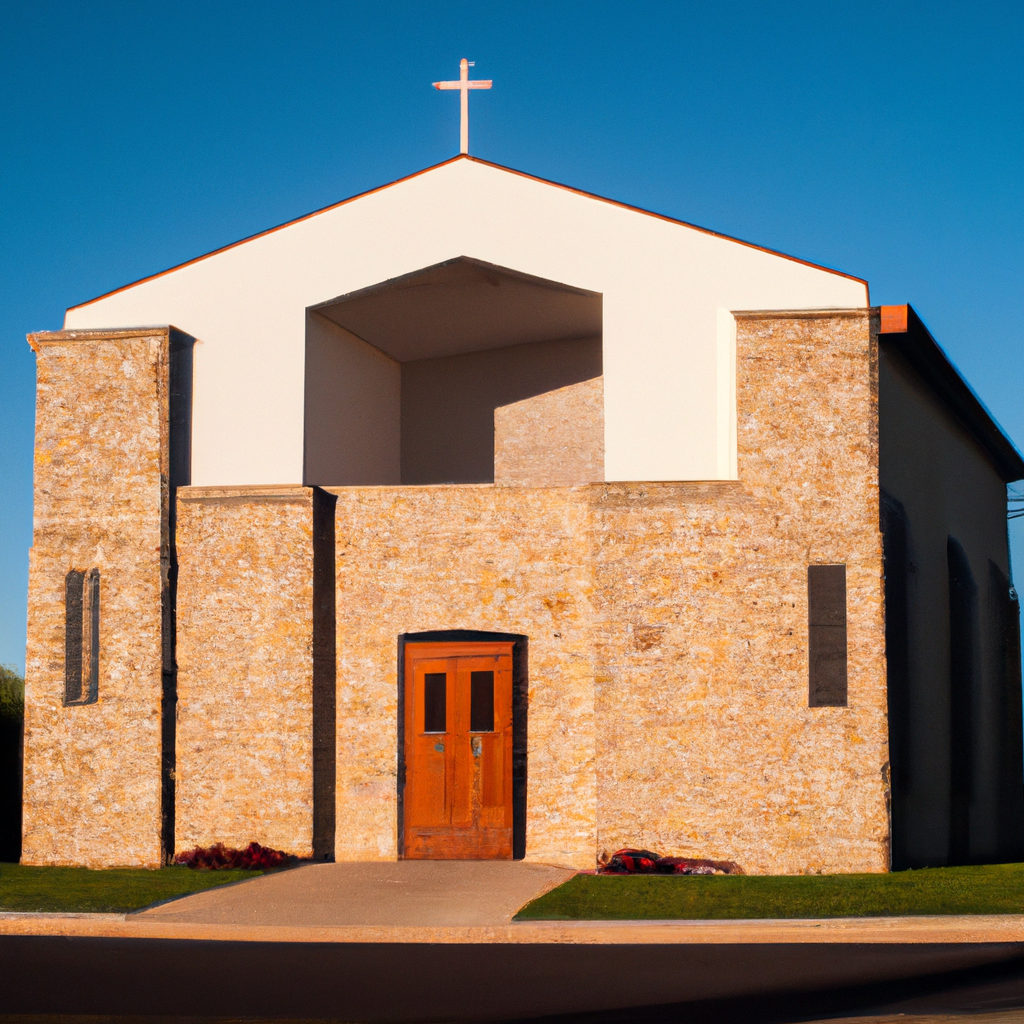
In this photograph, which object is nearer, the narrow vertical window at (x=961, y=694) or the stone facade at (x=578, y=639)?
the stone facade at (x=578, y=639)

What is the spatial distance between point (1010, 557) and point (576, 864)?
13.6 m

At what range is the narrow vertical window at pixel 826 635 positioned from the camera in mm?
13008

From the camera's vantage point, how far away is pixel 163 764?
13734 millimetres

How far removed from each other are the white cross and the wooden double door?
576 cm

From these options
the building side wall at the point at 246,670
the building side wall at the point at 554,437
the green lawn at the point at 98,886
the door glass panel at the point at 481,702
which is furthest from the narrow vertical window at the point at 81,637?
the building side wall at the point at 554,437

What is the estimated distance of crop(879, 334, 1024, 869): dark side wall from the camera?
15016 millimetres

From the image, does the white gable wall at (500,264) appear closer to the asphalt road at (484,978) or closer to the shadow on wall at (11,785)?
the shadow on wall at (11,785)

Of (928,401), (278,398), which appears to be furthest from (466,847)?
(928,401)

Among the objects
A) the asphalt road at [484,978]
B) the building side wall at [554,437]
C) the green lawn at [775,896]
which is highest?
the building side wall at [554,437]

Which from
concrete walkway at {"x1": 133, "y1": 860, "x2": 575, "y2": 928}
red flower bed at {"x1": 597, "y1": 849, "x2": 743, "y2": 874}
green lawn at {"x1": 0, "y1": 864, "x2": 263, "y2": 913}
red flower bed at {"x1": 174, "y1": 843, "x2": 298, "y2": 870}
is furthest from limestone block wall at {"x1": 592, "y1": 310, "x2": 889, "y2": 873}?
green lawn at {"x1": 0, "y1": 864, "x2": 263, "y2": 913}

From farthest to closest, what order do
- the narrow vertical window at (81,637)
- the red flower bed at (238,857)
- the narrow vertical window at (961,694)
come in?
the narrow vertical window at (961,694) < the narrow vertical window at (81,637) < the red flower bed at (238,857)

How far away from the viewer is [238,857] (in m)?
13.3

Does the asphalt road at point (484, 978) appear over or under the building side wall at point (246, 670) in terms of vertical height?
under

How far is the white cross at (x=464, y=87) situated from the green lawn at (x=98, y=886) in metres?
8.30
